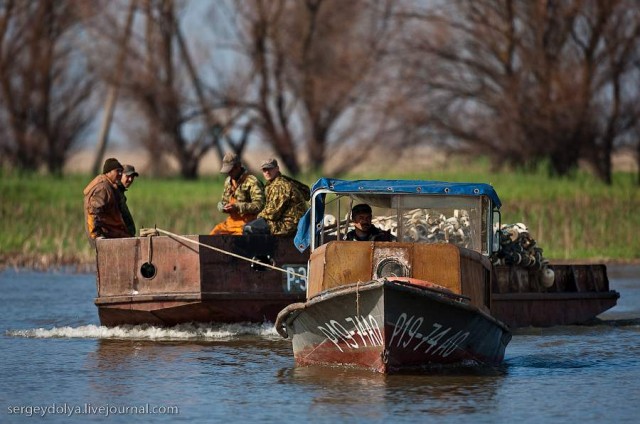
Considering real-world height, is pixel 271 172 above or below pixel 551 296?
above

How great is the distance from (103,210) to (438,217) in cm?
412

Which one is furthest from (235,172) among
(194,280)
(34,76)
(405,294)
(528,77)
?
(34,76)

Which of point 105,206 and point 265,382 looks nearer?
point 265,382

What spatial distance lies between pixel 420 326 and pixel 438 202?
1.87 meters

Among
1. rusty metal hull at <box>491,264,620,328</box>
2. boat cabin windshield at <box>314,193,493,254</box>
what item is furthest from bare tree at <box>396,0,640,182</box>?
boat cabin windshield at <box>314,193,493,254</box>

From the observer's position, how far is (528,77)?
39.3 metres

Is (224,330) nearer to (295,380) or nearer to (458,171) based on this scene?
(295,380)

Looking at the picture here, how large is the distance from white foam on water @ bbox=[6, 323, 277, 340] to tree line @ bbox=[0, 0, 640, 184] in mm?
21456

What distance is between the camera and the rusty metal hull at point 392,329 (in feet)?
41.9

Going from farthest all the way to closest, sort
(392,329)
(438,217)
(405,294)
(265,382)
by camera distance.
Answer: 1. (438,217)
2. (265,382)
3. (392,329)
4. (405,294)

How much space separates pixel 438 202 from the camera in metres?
14.6

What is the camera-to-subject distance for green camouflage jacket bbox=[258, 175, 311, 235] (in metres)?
17.1

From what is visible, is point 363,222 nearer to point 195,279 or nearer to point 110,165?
point 195,279

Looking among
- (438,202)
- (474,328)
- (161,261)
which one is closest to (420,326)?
(474,328)
